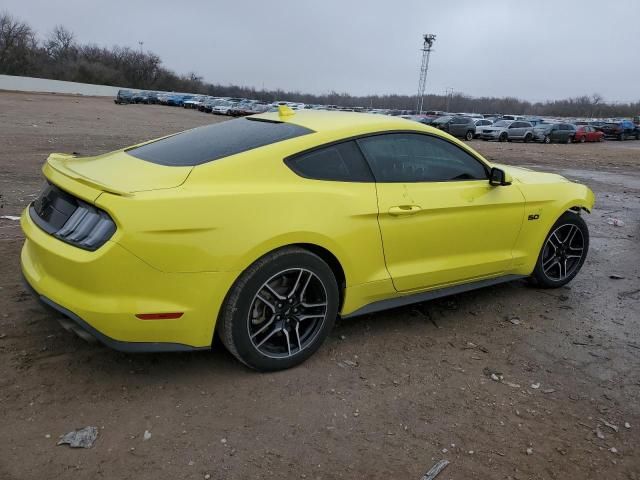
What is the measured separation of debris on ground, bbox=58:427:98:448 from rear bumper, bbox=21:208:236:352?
41 centimetres

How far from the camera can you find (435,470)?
252 cm

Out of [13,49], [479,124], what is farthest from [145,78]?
[479,124]

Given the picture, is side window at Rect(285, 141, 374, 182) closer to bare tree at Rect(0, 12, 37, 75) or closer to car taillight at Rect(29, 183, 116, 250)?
car taillight at Rect(29, 183, 116, 250)

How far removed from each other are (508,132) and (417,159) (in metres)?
32.4

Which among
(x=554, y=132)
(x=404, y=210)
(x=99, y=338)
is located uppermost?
(x=554, y=132)

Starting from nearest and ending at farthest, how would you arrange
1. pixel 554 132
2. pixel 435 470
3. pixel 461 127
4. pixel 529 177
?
pixel 435 470, pixel 529 177, pixel 461 127, pixel 554 132

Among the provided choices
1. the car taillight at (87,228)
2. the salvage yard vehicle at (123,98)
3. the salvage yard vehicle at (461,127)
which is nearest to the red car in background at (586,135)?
the salvage yard vehicle at (461,127)

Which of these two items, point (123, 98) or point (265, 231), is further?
point (123, 98)

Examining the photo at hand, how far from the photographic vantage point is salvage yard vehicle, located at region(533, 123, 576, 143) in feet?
112

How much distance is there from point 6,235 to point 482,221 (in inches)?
179

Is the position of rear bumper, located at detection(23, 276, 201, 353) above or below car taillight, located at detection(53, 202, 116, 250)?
below

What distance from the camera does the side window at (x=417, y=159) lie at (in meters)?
3.63

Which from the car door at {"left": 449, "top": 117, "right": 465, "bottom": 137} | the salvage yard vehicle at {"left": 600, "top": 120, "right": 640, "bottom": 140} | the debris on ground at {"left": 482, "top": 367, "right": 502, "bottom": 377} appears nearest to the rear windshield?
the debris on ground at {"left": 482, "top": 367, "right": 502, "bottom": 377}

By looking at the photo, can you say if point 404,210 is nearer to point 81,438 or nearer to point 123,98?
point 81,438
